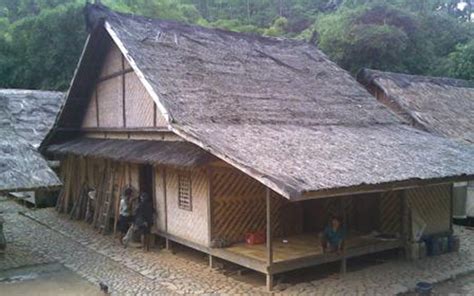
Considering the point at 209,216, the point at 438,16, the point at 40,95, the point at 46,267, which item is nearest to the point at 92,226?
the point at 46,267

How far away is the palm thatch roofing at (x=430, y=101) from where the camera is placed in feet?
48.8

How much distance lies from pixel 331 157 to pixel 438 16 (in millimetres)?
30536

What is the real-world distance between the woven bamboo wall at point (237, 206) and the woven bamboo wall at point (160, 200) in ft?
7.17

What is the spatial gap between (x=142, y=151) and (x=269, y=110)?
10.4ft

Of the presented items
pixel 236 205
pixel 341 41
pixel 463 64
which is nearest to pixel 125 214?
pixel 236 205

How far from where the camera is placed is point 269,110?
11.5 m

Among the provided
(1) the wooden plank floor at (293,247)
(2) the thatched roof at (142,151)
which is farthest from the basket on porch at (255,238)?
(2) the thatched roof at (142,151)

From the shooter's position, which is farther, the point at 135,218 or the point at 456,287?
the point at 135,218

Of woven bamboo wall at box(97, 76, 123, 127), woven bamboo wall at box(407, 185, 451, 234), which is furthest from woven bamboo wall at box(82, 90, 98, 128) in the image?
woven bamboo wall at box(407, 185, 451, 234)

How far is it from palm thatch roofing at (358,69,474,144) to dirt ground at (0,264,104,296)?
10.4 meters

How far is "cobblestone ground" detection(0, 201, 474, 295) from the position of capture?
8844 mm

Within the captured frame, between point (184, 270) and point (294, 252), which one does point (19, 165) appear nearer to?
→ point (184, 270)

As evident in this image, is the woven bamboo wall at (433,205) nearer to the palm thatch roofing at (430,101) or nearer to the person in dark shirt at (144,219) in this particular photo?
the palm thatch roofing at (430,101)

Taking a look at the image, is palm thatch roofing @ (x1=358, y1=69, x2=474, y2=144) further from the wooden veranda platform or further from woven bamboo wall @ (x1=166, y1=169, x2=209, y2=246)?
woven bamboo wall @ (x1=166, y1=169, x2=209, y2=246)
